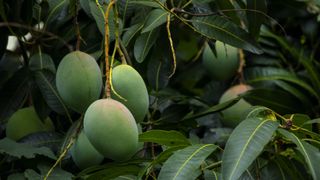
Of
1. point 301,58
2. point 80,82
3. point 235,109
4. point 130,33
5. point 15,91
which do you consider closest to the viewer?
point 80,82

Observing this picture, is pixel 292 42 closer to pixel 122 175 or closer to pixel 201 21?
pixel 201 21

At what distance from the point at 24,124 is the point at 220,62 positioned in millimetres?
491

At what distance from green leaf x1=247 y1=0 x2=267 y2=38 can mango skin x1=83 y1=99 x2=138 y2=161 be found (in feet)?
1.36

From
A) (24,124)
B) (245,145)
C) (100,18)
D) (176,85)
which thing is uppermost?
(100,18)

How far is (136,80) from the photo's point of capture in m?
1.03

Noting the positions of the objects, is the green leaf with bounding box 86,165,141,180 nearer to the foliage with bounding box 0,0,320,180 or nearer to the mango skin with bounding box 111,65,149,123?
the foliage with bounding box 0,0,320,180

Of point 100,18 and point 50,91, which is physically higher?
point 100,18

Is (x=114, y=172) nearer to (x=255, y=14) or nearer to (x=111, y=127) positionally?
(x=111, y=127)

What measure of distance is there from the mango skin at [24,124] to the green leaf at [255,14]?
0.43m

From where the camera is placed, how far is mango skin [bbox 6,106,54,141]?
1.36 meters

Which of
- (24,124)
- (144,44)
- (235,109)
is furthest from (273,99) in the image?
(24,124)

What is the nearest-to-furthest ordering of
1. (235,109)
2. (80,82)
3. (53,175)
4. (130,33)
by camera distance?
(80,82) < (53,175) < (130,33) < (235,109)

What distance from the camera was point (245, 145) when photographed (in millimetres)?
958

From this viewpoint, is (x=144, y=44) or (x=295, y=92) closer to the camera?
(x=144, y=44)
